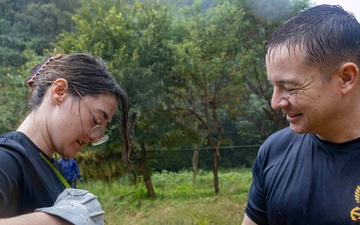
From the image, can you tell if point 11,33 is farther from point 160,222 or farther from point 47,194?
point 47,194

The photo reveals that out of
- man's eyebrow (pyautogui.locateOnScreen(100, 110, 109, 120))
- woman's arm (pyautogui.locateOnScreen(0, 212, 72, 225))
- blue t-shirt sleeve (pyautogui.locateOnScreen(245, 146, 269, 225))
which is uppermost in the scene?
man's eyebrow (pyautogui.locateOnScreen(100, 110, 109, 120))

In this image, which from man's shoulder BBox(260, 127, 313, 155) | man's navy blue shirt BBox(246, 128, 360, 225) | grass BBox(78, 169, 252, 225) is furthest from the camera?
grass BBox(78, 169, 252, 225)

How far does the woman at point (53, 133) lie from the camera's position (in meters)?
1.59

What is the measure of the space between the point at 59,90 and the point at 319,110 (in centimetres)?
100

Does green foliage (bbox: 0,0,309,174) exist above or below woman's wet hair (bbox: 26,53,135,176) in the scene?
below

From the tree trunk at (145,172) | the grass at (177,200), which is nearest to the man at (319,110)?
the grass at (177,200)

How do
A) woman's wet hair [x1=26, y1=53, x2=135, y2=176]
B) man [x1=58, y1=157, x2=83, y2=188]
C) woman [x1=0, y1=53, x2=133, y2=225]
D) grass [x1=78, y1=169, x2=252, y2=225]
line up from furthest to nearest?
man [x1=58, y1=157, x2=83, y2=188] < grass [x1=78, y1=169, x2=252, y2=225] < woman's wet hair [x1=26, y1=53, x2=135, y2=176] < woman [x1=0, y1=53, x2=133, y2=225]

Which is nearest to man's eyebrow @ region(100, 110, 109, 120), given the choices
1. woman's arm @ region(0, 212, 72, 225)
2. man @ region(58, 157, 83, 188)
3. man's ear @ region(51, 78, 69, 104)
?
man's ear @ region(51, 78, 69, 104)

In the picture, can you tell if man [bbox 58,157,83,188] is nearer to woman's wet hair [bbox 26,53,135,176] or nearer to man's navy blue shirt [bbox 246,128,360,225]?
woman's wet hair [bbox 26,53,135,176]

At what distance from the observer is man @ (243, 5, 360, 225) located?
6.10ft

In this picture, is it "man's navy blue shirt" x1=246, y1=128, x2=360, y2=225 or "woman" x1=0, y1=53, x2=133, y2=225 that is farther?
"man's navy blue shirt" x1=246, y1=128, x2=360, y2=225

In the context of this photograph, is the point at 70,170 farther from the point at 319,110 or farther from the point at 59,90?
the point at 319,110

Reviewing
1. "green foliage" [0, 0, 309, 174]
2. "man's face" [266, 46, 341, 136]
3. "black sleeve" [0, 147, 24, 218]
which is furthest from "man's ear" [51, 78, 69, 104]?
"green foliage" [0, 0, 309, 174]

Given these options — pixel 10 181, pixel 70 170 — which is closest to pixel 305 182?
pixel 10 181
